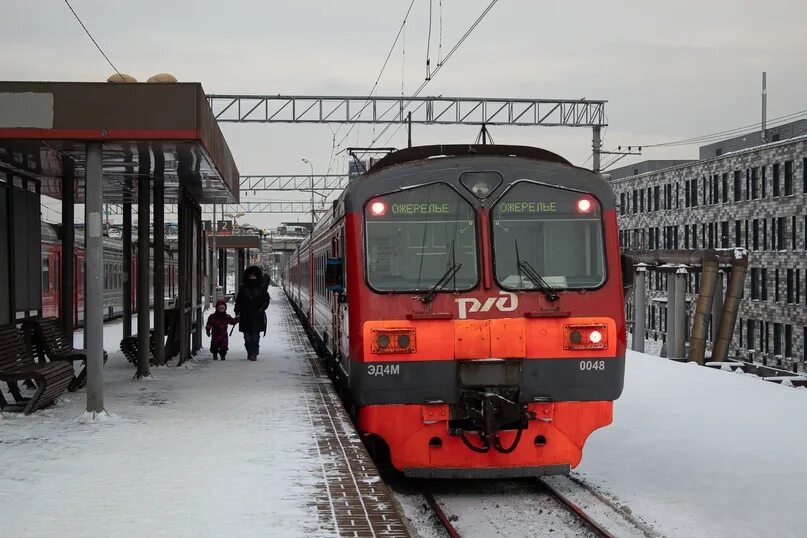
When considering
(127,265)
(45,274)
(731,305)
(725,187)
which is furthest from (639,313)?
(127,265)

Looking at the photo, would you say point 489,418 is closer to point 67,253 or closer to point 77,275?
point 67,253

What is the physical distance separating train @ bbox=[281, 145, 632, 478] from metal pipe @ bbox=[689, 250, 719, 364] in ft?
86.1

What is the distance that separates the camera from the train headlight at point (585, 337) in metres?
8.99

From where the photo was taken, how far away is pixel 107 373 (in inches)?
586

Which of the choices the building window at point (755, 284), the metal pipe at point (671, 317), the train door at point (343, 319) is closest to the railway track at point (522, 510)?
the train door at point (343, 319)

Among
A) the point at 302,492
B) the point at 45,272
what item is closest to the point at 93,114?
the point at 302,492

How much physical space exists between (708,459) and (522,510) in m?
Answer: 3.16

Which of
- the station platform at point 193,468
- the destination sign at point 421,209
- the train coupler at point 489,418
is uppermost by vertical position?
the destination sign at point 421,209

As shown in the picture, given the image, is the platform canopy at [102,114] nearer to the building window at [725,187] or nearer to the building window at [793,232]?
the building window at [793,232]

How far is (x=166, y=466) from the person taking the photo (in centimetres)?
775

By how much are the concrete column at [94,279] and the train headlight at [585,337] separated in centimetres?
476

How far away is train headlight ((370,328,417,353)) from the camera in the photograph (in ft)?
28.7

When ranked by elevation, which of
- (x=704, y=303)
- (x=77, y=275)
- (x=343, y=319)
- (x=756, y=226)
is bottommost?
(x=704, y=303)

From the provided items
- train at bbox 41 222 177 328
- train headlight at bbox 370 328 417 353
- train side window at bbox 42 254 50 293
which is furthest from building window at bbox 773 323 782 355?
train headlight at bbox 370 328 417 353
